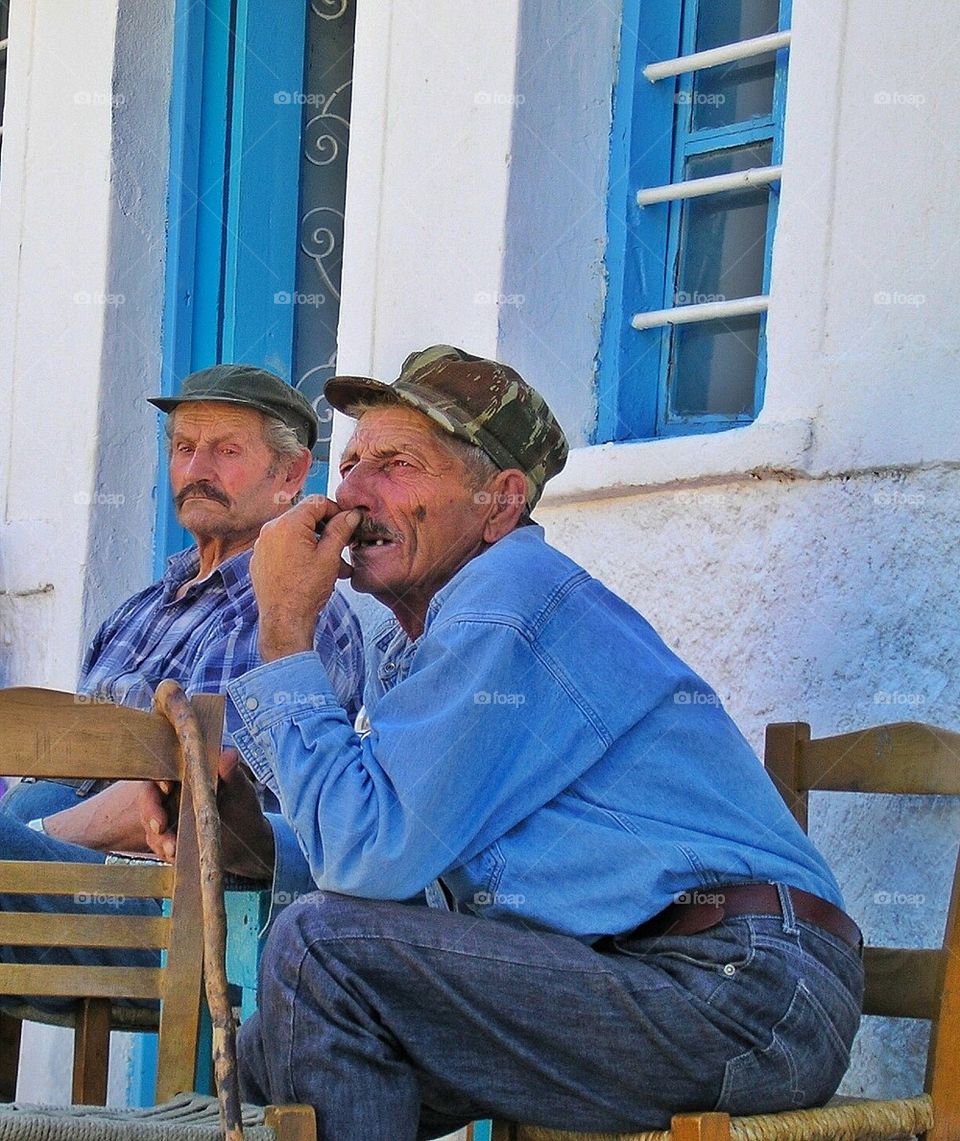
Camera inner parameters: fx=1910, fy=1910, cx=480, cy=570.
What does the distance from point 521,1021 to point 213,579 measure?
201 cm

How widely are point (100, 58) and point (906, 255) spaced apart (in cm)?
285

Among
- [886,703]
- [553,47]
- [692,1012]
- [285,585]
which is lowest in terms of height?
[692,1012]

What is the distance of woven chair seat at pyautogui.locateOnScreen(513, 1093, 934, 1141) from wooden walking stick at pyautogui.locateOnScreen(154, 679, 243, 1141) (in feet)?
1.52

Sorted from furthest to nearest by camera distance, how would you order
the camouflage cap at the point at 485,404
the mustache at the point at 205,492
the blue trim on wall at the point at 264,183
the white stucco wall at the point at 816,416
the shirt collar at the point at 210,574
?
the blue trim on wall at the point at 264,183 → the mustache at the point at 205,492 → the shirt collar at the point at 210,574 → the white stucco wall at the point at 816,416 → the camouflage cap at the point at 485,404

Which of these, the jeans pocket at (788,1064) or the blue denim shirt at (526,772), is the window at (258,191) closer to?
the blue denim shirt at (526,772)

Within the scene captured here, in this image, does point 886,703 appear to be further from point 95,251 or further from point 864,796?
point 95,251

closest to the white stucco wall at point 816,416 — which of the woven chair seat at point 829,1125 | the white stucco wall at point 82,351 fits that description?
the woven chair seat at point 829,1125

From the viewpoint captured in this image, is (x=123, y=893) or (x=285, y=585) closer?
(x=123, y=893)

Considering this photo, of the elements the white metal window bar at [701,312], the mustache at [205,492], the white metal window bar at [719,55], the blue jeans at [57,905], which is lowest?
the blue jeans at [57,905]

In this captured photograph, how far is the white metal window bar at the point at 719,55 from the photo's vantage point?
389cm

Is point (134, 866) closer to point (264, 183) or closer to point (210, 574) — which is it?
point (210, 574)

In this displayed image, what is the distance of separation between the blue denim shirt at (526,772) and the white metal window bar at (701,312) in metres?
1.43

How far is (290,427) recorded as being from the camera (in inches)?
173

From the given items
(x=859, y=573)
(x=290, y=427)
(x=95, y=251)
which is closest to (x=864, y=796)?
(x=859, y=573)
